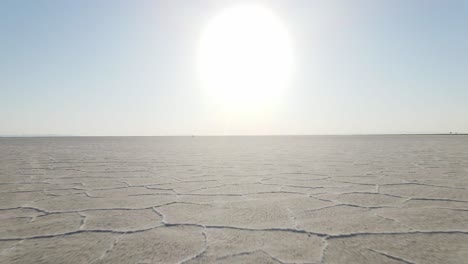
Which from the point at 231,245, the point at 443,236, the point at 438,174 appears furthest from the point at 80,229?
the point at 438,174

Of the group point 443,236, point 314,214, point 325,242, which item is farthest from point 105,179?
point 443,236

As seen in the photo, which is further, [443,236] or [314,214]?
[314,214]

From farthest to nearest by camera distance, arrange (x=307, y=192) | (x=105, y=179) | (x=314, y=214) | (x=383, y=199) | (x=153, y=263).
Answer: (x=105, y=179) < (x=307, y=192) < (x=383, y=199) < (x=314, y=214) < (x=153, y=263)

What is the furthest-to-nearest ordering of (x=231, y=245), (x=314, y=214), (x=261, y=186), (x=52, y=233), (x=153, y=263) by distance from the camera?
(x=261, y=186)
(x=314, y=214)
(x=52, y=233)
(x=231, y=245)
(x=153, y=263)

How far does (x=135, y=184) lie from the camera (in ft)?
9.89

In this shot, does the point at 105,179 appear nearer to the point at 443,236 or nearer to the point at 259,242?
the point at 259,242

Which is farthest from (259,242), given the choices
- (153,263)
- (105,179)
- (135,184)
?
(105,179)

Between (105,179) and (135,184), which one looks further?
(105,179)

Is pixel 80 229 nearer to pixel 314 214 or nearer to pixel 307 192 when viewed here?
pixel 314 214

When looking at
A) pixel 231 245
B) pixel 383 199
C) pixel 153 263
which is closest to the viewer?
pixel 153 263

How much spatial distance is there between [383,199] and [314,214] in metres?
0.73

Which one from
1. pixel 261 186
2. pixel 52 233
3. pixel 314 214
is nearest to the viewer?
pixel 52 233

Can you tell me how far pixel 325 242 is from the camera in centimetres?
140

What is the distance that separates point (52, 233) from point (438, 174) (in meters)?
3.80
